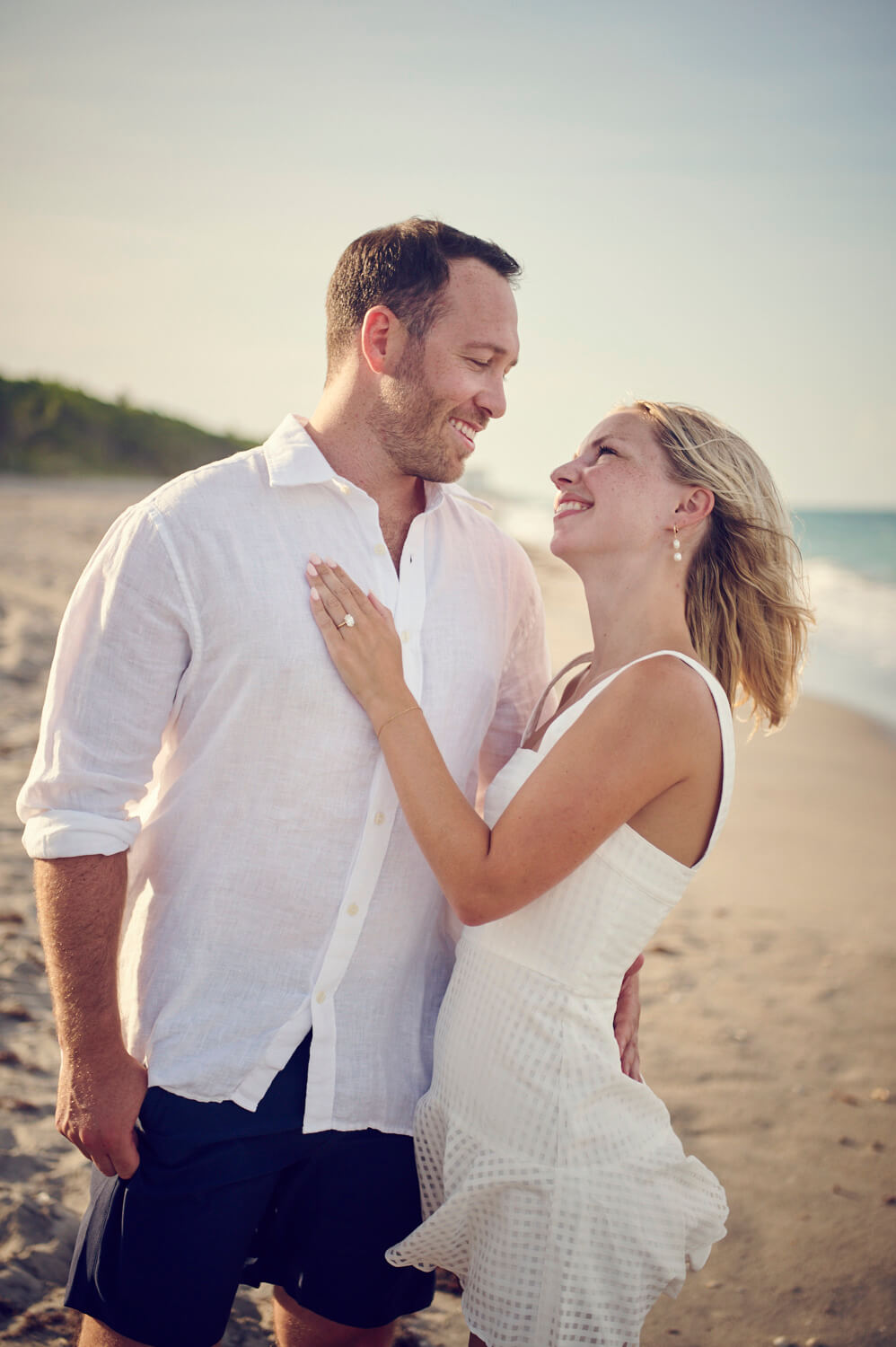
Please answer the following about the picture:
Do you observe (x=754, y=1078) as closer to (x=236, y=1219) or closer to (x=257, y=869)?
(x=236, y=1219)

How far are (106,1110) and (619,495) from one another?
1.73 metres

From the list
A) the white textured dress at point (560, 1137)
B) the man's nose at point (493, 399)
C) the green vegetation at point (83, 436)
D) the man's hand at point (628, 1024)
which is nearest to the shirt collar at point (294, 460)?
the man's nose at point (493, 399)

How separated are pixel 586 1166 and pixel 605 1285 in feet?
0.73

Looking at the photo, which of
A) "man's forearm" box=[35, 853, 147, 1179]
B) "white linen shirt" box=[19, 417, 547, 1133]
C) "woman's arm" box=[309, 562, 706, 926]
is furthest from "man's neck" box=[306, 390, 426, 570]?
"man's forearm" box=[35, 853, 147, 1179]

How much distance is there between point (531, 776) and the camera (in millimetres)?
2152

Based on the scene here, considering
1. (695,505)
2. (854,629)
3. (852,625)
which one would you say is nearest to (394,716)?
(695,505)

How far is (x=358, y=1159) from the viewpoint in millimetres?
2197

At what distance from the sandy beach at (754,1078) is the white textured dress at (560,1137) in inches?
43.8

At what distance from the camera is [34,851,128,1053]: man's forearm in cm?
203

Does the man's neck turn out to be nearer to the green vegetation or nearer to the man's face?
the man's face

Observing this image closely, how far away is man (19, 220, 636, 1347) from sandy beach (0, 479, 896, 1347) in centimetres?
93

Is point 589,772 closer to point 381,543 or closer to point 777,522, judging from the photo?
point 381,543

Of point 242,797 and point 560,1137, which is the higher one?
point 242,797

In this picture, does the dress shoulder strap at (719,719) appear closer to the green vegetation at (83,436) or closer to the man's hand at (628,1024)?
the man's hand at (628,1024)
